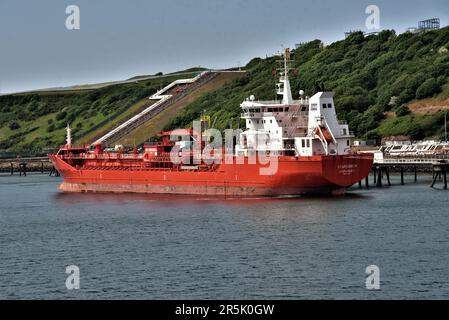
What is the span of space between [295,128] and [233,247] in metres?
21.9

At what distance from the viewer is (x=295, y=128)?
Answer: 6231 cm

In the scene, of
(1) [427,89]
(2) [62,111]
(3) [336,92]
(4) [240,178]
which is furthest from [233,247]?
(2) [62,111]

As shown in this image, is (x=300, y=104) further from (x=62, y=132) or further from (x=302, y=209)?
(x=62, y=132)

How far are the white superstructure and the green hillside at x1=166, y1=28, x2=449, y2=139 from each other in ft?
88.9

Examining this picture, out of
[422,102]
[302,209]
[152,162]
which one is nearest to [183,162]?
[152,162]

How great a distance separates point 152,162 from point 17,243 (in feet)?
86.8

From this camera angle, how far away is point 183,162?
224ft

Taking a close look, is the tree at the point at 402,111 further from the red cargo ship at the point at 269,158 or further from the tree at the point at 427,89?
the red cargo ship at the point at 269,158

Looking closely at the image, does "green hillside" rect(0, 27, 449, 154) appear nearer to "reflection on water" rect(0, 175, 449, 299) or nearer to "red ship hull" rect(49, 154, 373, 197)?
"red ship hull" rect(49, 154, 373, 197)

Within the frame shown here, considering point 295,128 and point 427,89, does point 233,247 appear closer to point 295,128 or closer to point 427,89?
point 295,128

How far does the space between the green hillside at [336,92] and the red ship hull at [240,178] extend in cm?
1095

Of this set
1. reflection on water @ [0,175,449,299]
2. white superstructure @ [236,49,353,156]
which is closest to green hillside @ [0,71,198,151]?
white superstructure @ [236,49,353,156]

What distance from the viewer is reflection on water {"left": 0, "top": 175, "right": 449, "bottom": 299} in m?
34.1

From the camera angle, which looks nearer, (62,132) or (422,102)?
(422,102)
